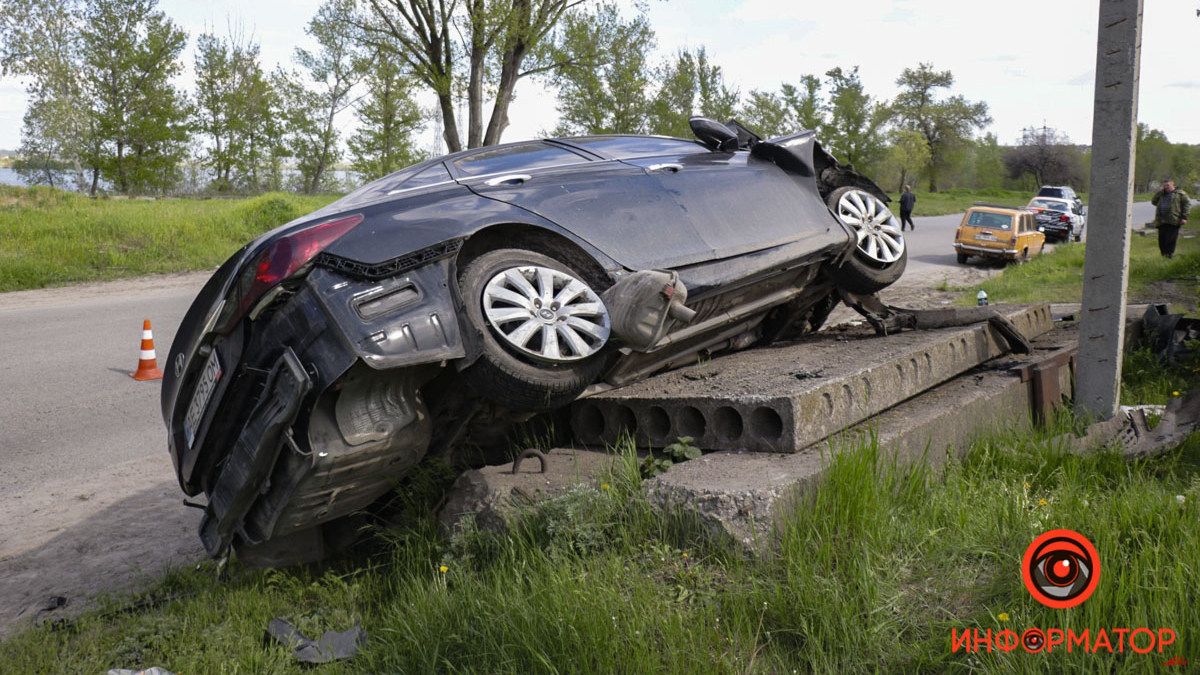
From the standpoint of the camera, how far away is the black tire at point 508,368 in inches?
131

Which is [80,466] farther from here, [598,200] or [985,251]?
[985,251]

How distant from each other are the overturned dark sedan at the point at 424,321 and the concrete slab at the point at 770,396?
186 mm

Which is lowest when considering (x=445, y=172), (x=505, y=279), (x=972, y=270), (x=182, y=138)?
(x=972, y=270)

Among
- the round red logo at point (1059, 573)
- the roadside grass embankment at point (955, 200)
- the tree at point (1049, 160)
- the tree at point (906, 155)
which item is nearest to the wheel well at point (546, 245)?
the round red logo at point (1059, 573)

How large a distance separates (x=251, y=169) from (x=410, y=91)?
8168mm

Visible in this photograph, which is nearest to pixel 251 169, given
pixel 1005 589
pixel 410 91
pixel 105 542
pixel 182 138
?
pixel 182 138

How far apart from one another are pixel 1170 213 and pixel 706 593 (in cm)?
1730

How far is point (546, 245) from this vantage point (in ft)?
12.7

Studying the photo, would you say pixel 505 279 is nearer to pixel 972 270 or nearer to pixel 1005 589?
pixel 1005 589

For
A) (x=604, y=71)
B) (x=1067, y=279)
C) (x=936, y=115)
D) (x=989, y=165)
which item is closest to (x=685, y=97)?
(x=604, y=71)

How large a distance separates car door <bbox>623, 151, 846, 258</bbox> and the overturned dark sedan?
0.02 meters

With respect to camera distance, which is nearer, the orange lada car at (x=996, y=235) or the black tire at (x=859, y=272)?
the black tire at (x=859, y=272)

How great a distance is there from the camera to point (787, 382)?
3912 mm

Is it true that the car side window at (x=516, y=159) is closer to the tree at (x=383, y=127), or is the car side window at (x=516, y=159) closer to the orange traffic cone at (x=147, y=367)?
the orange traffic cone at (x=147, y=367)
